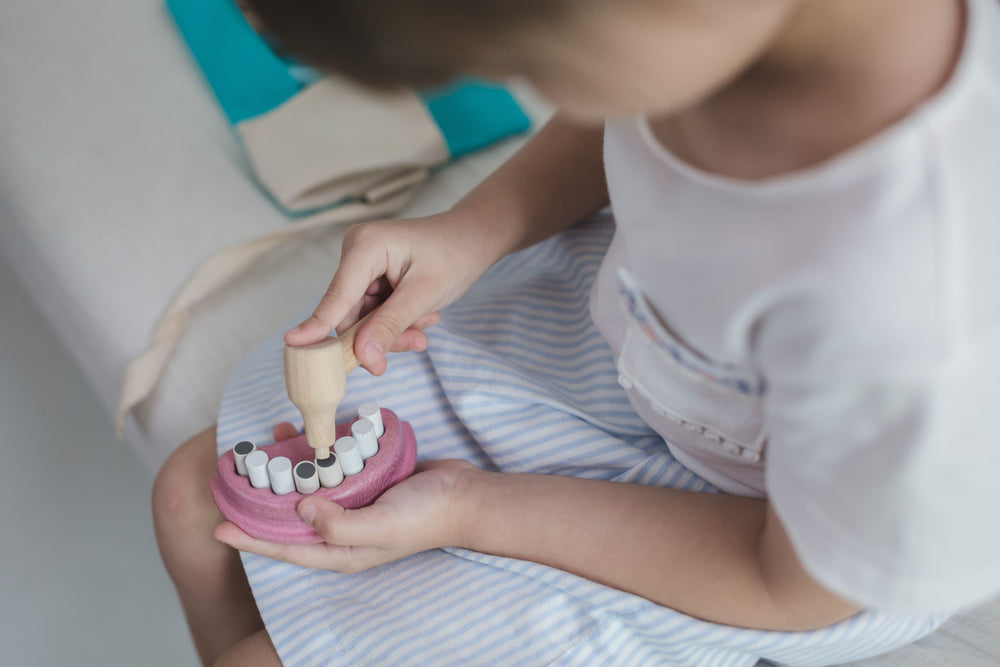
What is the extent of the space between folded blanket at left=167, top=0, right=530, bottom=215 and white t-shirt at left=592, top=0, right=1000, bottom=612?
46cm

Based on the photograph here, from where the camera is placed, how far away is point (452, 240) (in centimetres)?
66

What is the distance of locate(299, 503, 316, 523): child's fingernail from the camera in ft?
1.90

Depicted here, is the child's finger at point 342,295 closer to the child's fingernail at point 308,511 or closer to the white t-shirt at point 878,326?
the child's fingernail at point 308,511

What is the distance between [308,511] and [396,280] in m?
0.17

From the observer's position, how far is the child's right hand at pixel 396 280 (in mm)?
582

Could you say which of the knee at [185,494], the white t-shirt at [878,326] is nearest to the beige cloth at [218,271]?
the knee at [185,494]

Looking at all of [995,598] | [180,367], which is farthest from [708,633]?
[180,367]

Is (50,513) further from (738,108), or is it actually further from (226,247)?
(738,108)

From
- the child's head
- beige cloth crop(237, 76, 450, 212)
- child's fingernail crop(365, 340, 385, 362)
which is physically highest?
the child's head

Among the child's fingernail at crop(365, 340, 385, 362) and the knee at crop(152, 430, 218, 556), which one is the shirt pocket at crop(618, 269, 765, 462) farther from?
the knee at crop(152, 430, 218, 556)

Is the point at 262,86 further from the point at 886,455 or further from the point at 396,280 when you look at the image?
the point at 886,455

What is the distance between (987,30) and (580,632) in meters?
0.38

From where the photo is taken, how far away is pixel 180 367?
2.61 ft

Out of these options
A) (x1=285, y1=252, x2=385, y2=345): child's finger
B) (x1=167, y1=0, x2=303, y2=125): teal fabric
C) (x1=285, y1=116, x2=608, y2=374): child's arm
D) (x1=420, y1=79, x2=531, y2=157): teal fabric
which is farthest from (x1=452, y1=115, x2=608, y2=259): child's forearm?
(x1=167, y1=0, x2=303, y2=125): teal fabric
